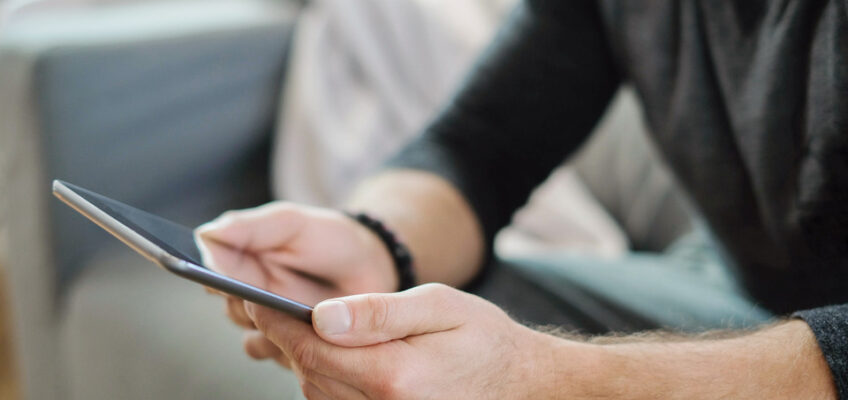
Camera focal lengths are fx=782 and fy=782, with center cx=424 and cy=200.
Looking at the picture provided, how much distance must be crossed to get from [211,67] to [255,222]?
1.50ft

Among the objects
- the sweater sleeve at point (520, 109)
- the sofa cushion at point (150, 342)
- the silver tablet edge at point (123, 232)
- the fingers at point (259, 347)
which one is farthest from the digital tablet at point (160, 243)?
the sweater sleeve at point (520, 109)

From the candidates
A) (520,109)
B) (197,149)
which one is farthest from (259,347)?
(197,149)

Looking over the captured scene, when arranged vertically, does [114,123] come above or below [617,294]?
→ above

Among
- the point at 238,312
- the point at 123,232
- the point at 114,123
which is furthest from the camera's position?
the point at 114,123

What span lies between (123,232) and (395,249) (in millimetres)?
276

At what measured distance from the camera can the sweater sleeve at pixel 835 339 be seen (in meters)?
0.43

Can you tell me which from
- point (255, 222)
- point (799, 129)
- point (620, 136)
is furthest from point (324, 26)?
point (799, 129)

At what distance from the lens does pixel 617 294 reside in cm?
70

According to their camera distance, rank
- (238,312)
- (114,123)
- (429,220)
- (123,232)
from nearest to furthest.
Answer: (123,232) → (238,312) → (429,220) → (114,123)

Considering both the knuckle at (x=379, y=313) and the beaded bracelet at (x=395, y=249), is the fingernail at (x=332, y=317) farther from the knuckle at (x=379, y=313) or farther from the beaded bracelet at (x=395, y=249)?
the beaded bracelet at (x=395, y=249)

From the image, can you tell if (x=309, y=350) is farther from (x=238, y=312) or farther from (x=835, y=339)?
(x=835, y=339)

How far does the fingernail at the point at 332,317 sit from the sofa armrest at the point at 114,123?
534mm

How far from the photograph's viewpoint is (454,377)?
42cm

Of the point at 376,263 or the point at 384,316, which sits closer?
the point at 384,316
